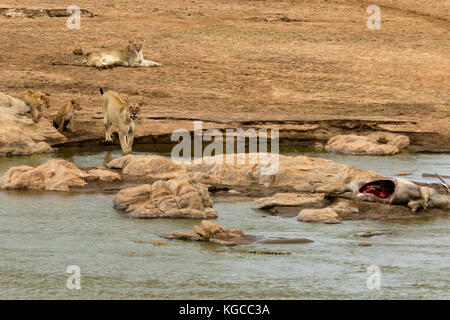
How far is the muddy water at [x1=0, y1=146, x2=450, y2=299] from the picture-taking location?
10.8 m

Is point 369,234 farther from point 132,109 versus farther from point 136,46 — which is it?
point 136,46

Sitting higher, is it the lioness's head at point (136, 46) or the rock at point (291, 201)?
the lioness's head at point (136, 46)

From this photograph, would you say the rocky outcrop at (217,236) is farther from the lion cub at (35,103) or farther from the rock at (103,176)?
the lion cub at (35,103)

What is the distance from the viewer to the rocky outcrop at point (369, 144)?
20516 millimetres

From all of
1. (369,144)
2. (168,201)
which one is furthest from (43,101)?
(168,201)

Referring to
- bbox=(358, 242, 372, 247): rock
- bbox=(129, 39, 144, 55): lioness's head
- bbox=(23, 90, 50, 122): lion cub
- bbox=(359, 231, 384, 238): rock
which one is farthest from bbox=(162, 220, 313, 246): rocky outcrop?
bbox=(129, 39, 144, 55): lioness's head

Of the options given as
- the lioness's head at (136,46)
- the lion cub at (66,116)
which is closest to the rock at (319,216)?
the lion cub at (66,116)

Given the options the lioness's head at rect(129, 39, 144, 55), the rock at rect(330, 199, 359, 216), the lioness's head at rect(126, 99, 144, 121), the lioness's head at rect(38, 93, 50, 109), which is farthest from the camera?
the lioness's head at rect(129, 39, 144, 55)

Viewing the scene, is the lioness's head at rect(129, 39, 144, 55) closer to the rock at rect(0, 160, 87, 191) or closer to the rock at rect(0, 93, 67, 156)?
the rock at rect(0, 93, 67, 156)

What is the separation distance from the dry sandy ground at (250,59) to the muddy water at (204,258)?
25.3 ft

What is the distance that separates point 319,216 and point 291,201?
3.37 feet

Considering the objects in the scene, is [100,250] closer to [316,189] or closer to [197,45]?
[316,189]

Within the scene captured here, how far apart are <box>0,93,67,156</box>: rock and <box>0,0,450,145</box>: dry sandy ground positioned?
0.88 meters

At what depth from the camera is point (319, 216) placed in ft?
46.1
